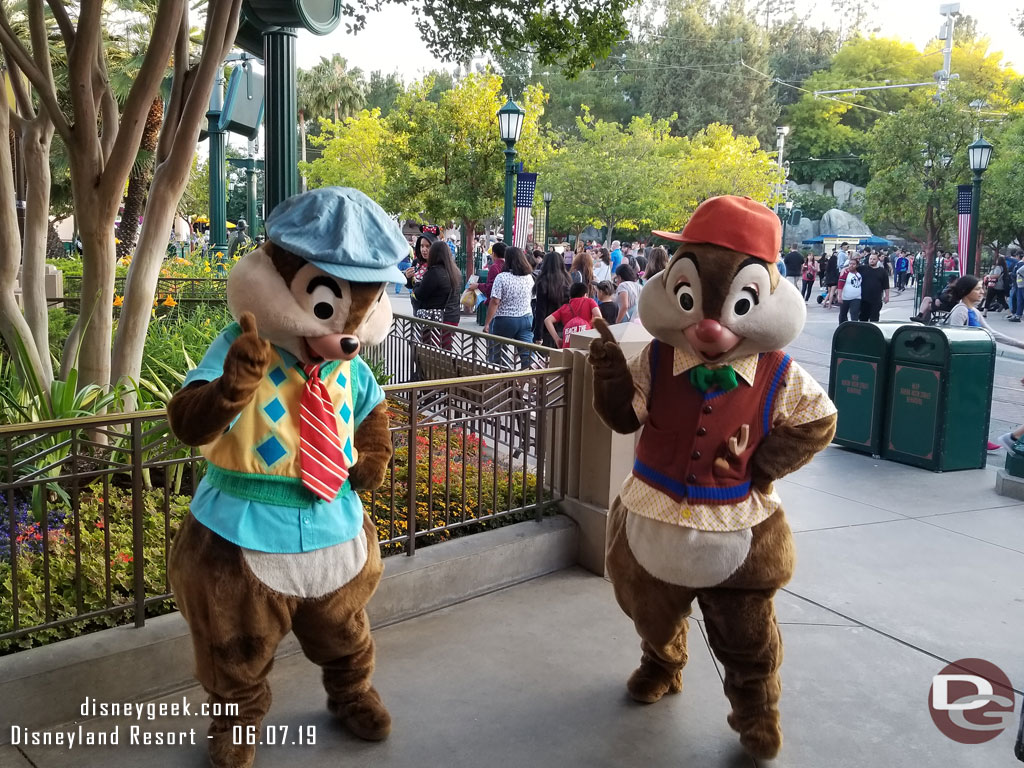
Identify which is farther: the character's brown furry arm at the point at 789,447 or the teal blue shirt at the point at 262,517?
the character's brown furry arm at the point at 789,447

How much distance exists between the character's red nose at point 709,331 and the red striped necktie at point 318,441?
1238 millimetres

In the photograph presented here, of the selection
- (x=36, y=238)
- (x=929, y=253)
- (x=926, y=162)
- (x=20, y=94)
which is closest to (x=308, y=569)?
(x=36, y=238)

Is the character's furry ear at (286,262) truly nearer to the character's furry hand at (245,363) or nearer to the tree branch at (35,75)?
the character's furry hand at (245,363)

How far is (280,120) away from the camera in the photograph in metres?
5.40

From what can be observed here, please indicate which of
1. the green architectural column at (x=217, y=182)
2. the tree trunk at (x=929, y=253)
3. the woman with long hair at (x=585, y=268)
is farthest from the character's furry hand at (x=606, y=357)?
the tree trunk at (x=929, y=253)

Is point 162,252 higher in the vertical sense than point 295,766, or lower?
higher

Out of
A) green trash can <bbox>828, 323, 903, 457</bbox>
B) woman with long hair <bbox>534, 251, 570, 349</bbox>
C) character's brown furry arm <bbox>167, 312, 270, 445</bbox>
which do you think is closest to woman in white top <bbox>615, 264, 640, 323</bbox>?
woman with long hair <bbox>534, 251, 570, 349</bbox>

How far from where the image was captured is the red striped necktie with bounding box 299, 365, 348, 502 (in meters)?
2.89

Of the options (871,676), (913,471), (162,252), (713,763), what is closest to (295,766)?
(713,763)

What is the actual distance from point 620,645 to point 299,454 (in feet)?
6.50

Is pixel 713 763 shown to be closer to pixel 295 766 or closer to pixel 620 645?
pixel 620 645

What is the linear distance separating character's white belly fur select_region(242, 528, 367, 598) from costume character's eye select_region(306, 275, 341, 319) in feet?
2.55

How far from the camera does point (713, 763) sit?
3248 mm

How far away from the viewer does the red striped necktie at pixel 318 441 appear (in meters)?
2.89
